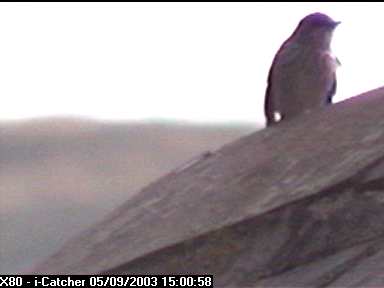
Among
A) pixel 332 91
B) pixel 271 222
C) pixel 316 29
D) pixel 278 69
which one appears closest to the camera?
pixel 271 222

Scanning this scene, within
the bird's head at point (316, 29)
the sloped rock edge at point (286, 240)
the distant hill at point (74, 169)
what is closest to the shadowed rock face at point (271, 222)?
the sloped rock edge at point (286, 240)

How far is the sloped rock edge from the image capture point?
25.7 ft

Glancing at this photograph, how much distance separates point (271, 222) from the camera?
8.02 metres

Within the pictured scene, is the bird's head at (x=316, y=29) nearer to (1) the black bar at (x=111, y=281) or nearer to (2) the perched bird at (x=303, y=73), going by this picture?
(2) the perched bird at (x=303, y=73)

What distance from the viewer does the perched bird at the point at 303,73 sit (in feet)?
39.7

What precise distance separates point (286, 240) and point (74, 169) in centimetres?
3011

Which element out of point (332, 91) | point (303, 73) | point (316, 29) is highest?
point (316, 29)

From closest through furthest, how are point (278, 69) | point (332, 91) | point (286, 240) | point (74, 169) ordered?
1. point (286, 240)
2. point (332, 91)
3. point (278, 69)
4. point (74, 169)

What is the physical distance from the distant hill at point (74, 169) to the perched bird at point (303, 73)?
1259 centimetres

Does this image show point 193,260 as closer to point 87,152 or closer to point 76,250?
point 76,250

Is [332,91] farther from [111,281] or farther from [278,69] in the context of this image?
[111,281]

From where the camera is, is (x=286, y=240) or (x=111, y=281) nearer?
(x=286, y=240)

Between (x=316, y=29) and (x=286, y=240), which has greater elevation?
(x=316, y=29)

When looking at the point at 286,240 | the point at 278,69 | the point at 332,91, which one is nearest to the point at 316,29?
the point at 278,69
